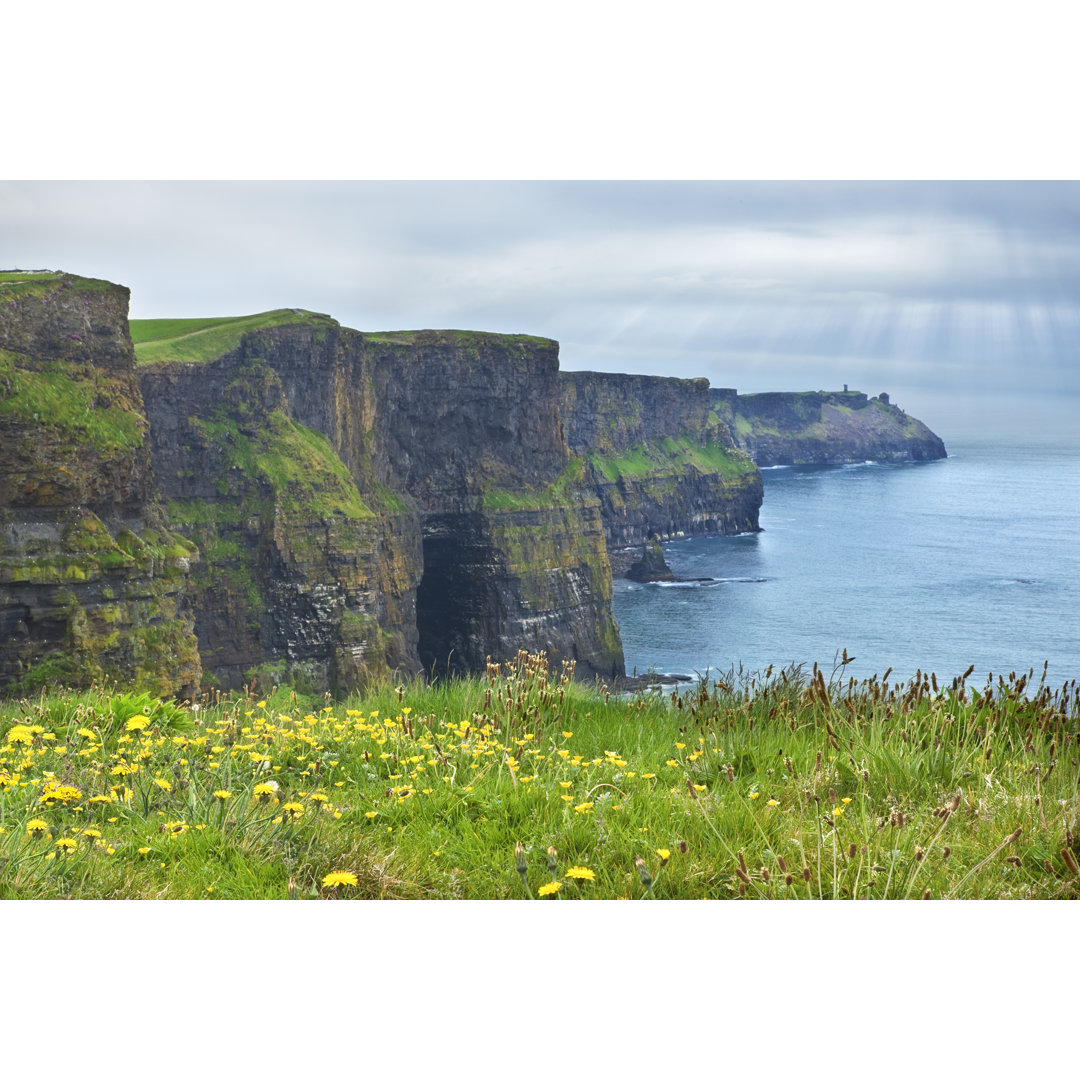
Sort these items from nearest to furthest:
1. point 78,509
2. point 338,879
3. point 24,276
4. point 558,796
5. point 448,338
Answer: point 338,879 < point 558,796 < point 24,276 < point 78,509 < point 448,338

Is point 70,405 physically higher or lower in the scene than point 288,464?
higher

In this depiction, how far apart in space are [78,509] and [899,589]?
62039 millimetres

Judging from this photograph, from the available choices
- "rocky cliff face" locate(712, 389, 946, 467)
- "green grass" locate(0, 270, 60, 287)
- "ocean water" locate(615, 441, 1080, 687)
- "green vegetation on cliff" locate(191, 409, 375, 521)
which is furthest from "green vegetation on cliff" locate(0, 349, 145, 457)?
"rocky cliff face" locate(712, 389, 946, 467)

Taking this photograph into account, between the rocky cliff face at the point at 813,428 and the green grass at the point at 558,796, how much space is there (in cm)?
16011

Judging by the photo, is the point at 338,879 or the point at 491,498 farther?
the point at 491,498

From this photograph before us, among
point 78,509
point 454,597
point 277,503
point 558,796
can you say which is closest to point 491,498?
point 454,597

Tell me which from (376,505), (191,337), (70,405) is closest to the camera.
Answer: (70,405)

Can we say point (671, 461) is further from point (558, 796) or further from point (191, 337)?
point (558, 796)

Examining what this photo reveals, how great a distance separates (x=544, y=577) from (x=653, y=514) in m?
61.5

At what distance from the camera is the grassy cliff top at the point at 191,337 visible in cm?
5288

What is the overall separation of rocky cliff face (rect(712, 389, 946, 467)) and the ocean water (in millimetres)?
35277

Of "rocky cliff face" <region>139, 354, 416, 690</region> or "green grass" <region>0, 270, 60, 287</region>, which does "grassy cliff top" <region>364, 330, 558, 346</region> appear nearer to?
"rocky cliff face" <region>139, 354, 416, 690</region>

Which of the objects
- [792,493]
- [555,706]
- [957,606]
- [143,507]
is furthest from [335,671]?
[792,493]

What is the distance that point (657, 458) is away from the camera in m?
136
